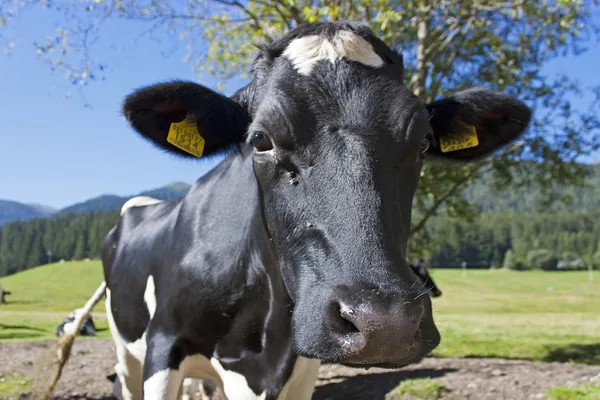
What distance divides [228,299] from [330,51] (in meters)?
1.74

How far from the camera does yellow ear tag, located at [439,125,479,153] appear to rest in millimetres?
3338

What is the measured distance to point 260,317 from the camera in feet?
11.1

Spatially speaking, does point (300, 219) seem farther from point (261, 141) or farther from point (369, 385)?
point (369, 385)

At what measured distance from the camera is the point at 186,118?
10.3 ft

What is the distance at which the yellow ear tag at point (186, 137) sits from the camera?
3.10 meters

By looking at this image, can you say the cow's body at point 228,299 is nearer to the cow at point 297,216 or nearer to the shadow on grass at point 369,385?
the cow at point 297,216

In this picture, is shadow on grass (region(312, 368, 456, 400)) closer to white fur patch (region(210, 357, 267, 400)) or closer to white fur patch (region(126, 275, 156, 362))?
white fur patch (region(126, 275, 156, 362))

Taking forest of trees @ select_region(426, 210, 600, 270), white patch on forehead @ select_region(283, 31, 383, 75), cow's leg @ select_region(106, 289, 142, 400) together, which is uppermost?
white patch on forehead @ select_region(283, 31, 383, 75)

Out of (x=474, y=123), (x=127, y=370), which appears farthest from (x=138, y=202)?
(x=474, y=123)

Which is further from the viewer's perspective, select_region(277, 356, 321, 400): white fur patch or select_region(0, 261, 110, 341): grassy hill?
→ select_region(0, 261, 110, 341): grassy hill

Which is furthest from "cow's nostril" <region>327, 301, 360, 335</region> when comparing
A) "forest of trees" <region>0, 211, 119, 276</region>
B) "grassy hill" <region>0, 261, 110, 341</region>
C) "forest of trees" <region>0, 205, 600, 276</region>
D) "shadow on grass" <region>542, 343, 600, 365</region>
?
"forest of trees" <region>0, 211, 119, 276</region>

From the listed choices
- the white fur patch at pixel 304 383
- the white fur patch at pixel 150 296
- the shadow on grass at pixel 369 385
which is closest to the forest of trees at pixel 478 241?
the shadow on grass at pixel 369 385

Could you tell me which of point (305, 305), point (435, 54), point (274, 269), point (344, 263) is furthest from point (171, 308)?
point (435, 54)

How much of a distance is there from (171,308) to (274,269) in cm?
91
